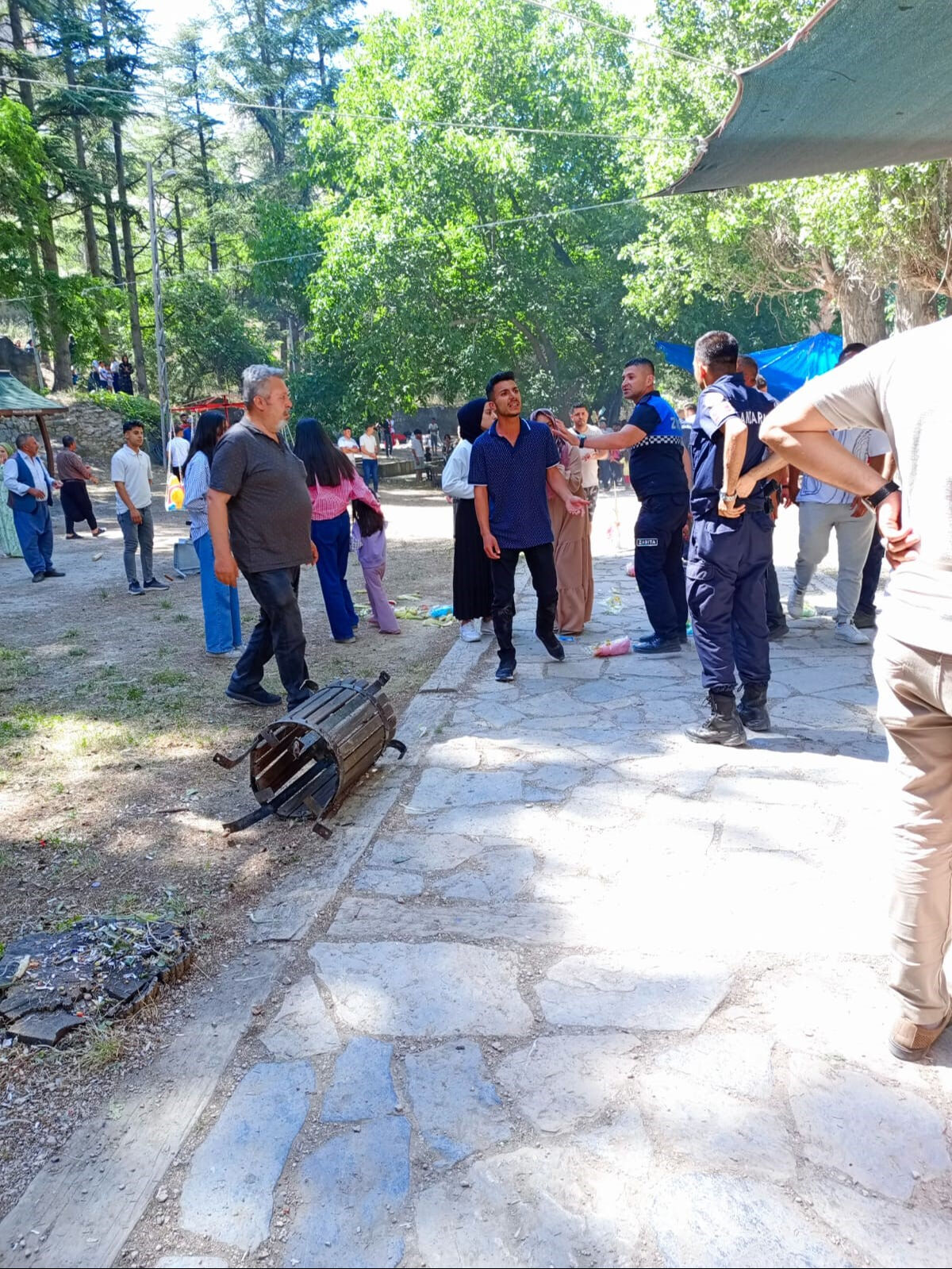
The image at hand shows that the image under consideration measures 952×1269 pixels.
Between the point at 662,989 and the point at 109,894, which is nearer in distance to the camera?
the point at 662,989

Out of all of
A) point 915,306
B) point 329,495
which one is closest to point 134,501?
point 329,495

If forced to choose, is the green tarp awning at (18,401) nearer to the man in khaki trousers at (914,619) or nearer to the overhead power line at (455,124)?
the overhead power line at (455,124)

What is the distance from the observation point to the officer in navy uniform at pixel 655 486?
6465 mm

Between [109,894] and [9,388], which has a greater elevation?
[9,388]

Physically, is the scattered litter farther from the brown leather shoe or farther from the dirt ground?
the brown leather shoe

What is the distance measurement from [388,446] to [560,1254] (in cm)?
3526

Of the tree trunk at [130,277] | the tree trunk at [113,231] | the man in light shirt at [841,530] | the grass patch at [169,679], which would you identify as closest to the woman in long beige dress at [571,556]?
the man in light shirt at [841,530]

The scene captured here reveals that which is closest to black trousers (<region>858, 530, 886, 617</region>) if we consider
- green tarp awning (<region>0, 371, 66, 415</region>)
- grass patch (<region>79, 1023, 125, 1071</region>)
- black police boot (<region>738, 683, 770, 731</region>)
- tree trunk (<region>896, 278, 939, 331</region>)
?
black police boot (<region>738, 683, 770, 731</region>)

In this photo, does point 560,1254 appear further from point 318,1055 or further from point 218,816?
point 218,816

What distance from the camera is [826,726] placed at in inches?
203

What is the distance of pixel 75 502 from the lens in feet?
55.0

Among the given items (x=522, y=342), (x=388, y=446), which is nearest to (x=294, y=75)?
(x=388, y=446)

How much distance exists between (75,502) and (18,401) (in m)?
5.19

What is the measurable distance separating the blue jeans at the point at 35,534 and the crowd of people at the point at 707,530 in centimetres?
247
